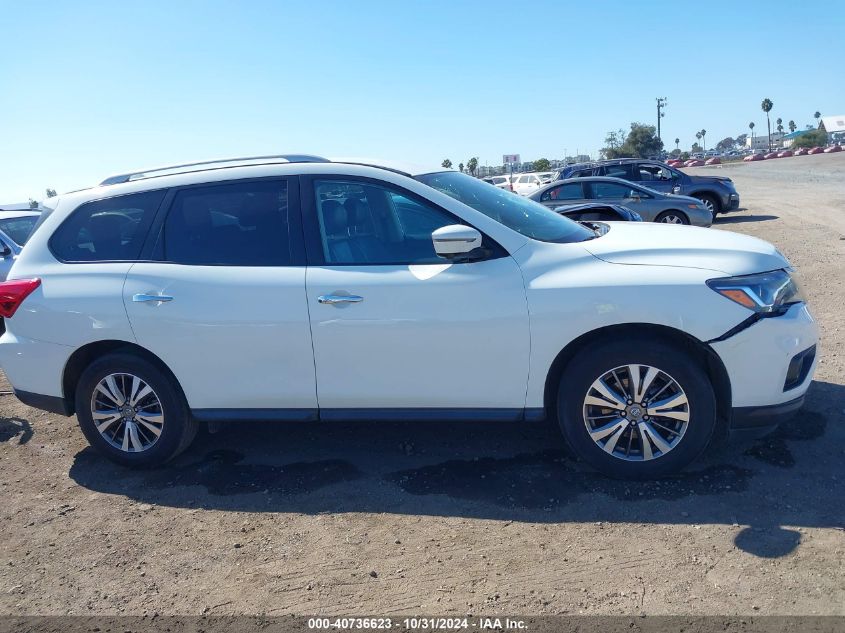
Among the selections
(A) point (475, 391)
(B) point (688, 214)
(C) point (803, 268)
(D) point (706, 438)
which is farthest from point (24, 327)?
(B) point (688, 214)

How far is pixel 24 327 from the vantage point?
4.62 metres

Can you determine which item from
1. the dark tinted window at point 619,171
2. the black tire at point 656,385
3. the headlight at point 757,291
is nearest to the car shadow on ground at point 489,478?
the black tire at point 656,385

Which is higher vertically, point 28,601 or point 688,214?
point 688,214

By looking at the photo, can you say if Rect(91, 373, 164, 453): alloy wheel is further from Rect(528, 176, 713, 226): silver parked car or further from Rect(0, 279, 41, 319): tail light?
Rect(528, 176, 713, 226): silver parked car

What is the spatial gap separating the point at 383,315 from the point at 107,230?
2050 millimetres

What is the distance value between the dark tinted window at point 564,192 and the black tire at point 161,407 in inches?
453

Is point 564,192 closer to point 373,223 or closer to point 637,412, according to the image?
point 373,223

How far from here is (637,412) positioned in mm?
3883

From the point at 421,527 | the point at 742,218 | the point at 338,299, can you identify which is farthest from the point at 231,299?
the point at 742,218

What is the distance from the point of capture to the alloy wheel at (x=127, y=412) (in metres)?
4.52

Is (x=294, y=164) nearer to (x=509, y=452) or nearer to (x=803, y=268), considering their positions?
(x=509, y=452)

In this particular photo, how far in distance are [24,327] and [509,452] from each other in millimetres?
3298

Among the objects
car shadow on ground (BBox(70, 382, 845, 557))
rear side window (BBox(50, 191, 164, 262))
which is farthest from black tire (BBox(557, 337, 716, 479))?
rear side window (BBox(50, 191, 164, 262))

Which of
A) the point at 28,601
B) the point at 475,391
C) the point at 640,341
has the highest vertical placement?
the point at 640,341
